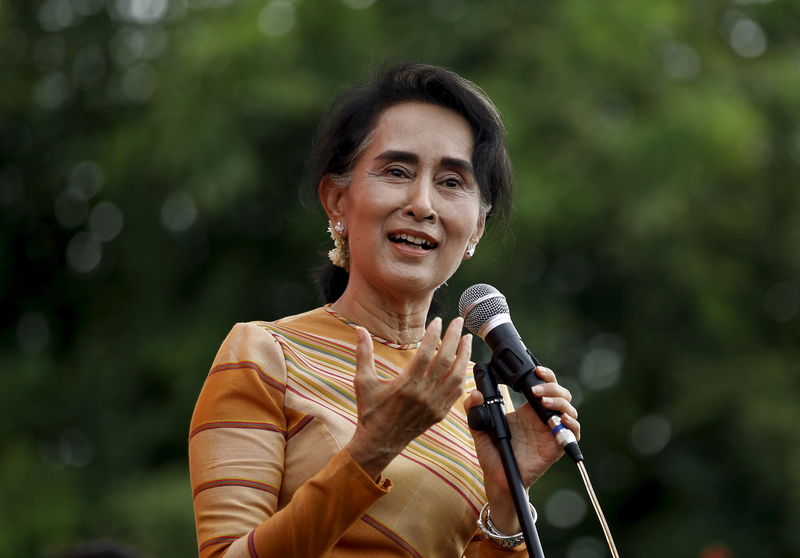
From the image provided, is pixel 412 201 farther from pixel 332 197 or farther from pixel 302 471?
pixel 302 471

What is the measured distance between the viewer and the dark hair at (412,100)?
3588 mm

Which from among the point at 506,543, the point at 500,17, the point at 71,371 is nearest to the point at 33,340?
the point at 71,371

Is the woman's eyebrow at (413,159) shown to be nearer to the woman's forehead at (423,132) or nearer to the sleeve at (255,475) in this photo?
the woman's forehead at (423,132)

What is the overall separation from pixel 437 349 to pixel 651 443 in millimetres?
11361

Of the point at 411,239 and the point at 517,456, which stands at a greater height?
the point at 411,239

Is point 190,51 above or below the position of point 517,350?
above

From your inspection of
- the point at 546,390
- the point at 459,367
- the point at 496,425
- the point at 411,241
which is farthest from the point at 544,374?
the point at 411,241

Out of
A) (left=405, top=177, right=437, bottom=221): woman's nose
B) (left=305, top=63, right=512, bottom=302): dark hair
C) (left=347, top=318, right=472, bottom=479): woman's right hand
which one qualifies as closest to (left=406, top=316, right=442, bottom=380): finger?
(left=347, top=318, right=472, bottom=479): woman's right hand

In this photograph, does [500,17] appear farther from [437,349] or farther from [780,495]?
[437,349]

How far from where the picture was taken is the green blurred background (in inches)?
490

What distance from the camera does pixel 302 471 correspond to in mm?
3125

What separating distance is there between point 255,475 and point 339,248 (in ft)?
2.71

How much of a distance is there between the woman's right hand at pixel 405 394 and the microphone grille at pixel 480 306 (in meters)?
0.36

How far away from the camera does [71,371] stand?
13547 mm
